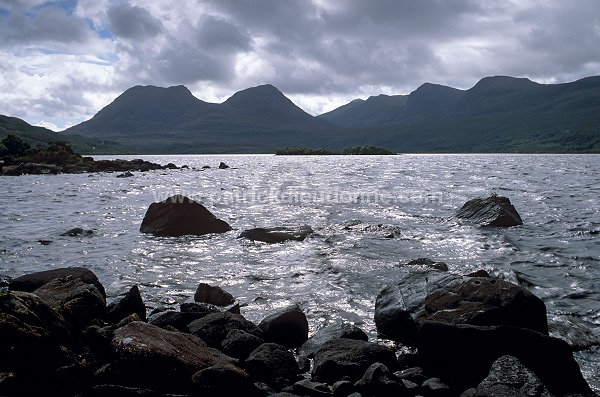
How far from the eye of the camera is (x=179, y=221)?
2522 cm

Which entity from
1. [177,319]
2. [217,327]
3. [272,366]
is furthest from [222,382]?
[177,319]

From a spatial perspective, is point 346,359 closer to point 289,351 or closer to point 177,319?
point 289,351

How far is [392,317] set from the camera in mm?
11133

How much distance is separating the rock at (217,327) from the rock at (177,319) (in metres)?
0.27

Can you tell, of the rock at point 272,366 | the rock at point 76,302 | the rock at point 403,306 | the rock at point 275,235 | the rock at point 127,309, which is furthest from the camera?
the rock at point 275,235

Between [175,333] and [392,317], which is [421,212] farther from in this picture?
Result: [175,333]

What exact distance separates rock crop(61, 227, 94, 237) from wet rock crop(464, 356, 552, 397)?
73.4ft

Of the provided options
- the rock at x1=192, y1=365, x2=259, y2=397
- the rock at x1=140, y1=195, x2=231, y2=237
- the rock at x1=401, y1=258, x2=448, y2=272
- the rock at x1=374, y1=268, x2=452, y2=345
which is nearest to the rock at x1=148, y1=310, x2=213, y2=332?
the rock at x1=192, y1=365, x2=259, y2=397

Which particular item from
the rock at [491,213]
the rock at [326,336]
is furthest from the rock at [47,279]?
the rock at [491,213]

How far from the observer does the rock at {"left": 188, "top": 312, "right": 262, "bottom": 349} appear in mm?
10188

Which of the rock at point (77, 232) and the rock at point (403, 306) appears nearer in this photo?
the rock at point (403, 306)

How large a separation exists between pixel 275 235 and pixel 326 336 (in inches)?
508

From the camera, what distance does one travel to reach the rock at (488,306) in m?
9.76

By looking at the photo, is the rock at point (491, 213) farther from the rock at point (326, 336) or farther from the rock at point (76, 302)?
the rock at point (76, 302)
